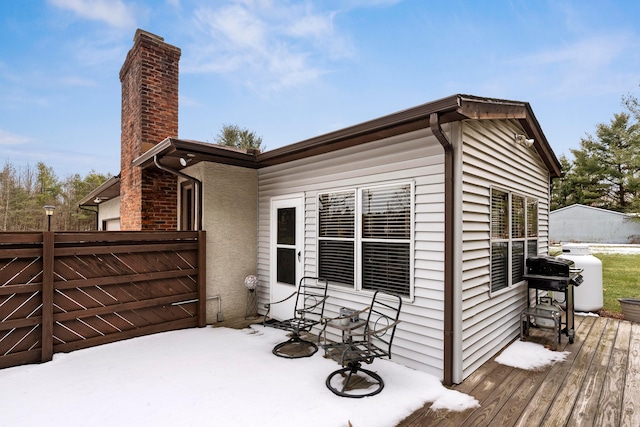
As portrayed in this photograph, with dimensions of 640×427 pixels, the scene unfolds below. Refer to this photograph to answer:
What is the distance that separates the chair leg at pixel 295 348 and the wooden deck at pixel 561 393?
1.56 metres

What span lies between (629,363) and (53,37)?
57.7ft

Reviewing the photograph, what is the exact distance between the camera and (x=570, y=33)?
10789mm

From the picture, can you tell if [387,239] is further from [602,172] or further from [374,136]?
[602,172]

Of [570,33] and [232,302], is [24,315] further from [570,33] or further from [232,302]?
[570,33]

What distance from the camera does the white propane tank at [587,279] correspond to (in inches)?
211

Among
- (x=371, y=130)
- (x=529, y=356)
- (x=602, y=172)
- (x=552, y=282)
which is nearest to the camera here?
(x=371, y=130)

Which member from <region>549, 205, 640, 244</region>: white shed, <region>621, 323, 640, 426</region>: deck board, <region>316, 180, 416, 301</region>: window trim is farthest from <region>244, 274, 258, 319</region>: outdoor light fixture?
<region>549, 205, 640, 244</region>: white shed

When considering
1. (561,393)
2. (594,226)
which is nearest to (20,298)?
(561,393)

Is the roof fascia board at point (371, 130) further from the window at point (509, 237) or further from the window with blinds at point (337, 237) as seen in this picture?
the window at point (509, 237)

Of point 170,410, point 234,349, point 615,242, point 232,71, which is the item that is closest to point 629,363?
point 234,349

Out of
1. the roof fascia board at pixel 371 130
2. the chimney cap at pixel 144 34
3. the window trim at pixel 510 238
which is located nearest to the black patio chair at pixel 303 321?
the roof fascia board at pixel 371 130

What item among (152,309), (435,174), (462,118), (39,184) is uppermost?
(39,184)

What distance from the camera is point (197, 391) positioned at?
281 centimetres

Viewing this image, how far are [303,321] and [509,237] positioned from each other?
9.52 feet
